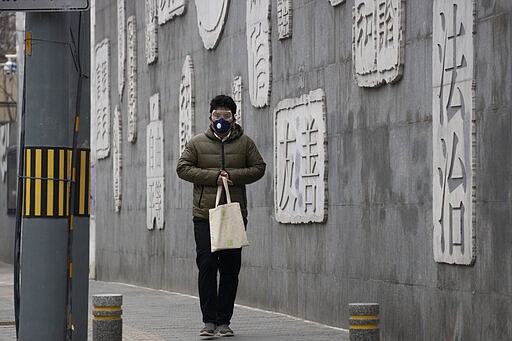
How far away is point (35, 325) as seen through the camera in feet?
29.1

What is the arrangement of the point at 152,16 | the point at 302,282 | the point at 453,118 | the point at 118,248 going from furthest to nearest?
the point at 118,248 → the point at 152,16 → the point at 302,282 → the point at 453,118

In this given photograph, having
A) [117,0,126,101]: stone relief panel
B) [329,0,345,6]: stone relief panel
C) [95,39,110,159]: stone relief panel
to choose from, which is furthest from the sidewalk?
[95,39,110,159]: stone relief panel

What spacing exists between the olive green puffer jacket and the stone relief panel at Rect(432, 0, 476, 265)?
2.10 meters

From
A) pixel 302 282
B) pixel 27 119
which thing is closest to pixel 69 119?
pixel 27 119

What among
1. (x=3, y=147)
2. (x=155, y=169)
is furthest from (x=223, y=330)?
(x=3, y=147)

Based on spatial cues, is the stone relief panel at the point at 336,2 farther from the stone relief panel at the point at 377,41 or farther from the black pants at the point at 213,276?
the black pants at the point at 213,276

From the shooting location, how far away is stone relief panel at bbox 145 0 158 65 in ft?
60.6

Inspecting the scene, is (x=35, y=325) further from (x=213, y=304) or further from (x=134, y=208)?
(x=134, y=208)

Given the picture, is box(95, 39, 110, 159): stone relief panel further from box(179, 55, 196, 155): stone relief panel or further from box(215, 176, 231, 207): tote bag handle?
box(215, 176, 231, 207): tote bag handle

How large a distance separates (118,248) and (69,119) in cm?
1177

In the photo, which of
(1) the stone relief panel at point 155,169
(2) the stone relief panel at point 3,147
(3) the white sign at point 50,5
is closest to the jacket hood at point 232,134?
(3) the white sign at point 50,5

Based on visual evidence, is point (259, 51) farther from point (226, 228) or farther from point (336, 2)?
point (226, 228)

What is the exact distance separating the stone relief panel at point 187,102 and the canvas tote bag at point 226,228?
551 cm

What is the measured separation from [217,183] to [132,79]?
858cm
